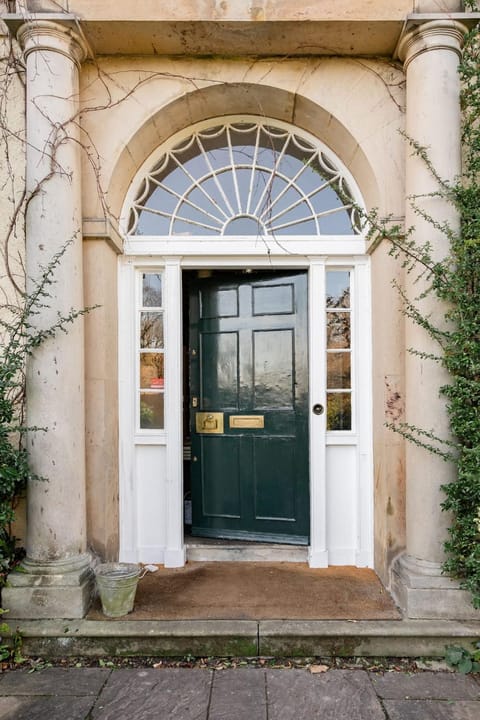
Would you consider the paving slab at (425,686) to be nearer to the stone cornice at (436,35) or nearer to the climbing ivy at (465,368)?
the climbing ivy at (465,368)

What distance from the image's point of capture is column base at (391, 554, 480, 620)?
294cm

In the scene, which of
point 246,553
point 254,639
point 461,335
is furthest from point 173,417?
point 461,335

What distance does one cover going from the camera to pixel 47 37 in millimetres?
3117

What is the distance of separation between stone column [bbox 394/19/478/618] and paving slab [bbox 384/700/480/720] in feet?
1.90

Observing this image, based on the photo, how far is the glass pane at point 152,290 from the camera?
12.9 feet

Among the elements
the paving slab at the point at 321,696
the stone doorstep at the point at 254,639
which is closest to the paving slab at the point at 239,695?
the paving slab at the point at 321,696

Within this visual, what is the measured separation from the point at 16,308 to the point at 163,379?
48.6 inches

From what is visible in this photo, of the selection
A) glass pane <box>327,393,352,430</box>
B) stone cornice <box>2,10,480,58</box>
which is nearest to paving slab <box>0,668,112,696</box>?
glass pane <box>327,393,352,430</box>

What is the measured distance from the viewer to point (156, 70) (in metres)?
3.49

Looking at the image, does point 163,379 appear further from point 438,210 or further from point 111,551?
point 438,210

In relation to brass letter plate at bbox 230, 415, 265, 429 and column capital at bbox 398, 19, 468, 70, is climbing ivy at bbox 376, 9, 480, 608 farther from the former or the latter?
brass letter plate at bbox 230, 415, 265, 429

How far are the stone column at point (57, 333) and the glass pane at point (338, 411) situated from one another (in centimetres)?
196

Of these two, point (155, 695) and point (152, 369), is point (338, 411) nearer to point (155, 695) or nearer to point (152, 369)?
point (152, 369)

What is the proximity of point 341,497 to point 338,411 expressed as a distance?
71 centimetres
